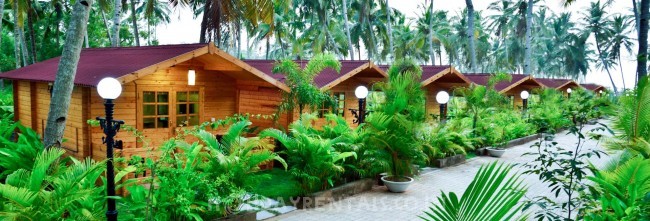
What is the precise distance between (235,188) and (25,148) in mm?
3954

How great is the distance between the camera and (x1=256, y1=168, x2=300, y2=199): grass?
7420mm

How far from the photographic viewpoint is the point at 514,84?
791 inches

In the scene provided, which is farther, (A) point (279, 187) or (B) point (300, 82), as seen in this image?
(B) point (300, 82)

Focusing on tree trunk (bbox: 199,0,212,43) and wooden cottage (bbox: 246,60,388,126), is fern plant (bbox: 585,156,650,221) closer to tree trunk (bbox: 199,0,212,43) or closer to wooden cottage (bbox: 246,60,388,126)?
wooden cottage (bbox: 246,60,388,126)

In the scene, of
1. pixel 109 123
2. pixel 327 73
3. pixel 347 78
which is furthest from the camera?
pixel 327 73

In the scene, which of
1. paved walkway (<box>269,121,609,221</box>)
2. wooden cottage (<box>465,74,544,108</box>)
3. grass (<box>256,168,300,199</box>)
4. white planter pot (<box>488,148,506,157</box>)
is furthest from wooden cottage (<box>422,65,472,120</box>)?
grass (<box>256,168,300,199</box>)

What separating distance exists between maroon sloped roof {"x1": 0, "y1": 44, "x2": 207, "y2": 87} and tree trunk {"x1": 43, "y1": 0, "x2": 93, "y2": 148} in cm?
95

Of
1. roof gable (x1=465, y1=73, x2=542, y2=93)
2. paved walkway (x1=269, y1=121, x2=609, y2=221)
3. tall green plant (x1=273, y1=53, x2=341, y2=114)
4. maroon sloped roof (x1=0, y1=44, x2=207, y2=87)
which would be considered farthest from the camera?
roof gable (x1=465, y1=73, x2=542, y2=93)

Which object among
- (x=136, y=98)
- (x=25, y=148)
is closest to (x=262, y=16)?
(x=136, y=98)

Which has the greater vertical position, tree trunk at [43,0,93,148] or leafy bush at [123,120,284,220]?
tree trunk at [43,0,93,148]

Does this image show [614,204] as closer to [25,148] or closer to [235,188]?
[235,188]

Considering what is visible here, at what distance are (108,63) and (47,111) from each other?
2.03 metres

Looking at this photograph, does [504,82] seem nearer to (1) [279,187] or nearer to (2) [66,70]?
(1) [279,187]

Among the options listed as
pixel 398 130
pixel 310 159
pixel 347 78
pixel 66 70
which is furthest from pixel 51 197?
pixel 347 78
